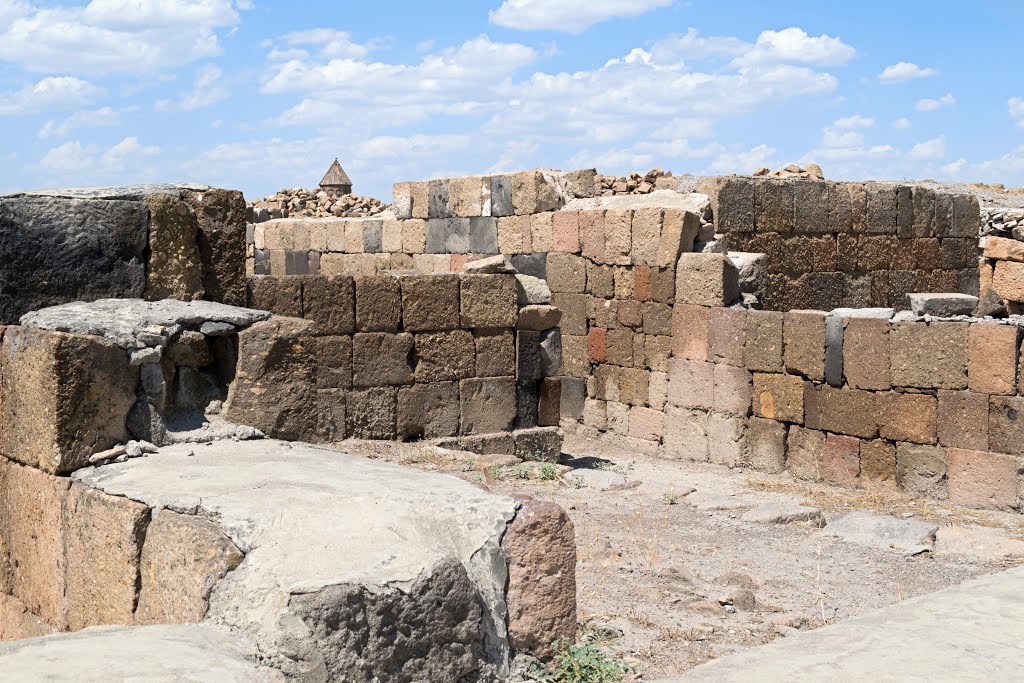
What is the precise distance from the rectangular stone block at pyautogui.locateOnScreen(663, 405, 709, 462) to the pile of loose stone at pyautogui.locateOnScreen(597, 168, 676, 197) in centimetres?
293

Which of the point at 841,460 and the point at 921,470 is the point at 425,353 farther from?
the point at 921,470

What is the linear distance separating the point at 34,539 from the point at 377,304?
14.4 ft

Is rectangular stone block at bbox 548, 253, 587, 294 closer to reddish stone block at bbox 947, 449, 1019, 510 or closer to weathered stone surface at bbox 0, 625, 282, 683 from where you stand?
reddish stone block at bbox 947, 449, 1019, 510

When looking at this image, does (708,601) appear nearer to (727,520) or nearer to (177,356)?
(727,520)

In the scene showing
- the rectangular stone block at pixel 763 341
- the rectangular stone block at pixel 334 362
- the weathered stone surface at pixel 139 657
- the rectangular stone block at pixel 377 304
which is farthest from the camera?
the rectangular stone block at pixel 763 341

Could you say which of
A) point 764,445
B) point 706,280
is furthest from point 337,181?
point 764,445

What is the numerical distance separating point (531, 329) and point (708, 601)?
13.6ft

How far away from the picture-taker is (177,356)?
5152 mm

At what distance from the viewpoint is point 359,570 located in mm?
3127

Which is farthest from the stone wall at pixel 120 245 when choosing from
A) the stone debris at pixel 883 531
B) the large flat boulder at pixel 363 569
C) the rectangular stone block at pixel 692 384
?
the rectangular stone block at pixel 692 384

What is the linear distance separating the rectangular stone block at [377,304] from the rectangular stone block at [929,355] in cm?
443

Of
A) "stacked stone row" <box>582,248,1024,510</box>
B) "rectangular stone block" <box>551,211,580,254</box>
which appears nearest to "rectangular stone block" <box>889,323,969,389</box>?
"stacked stone row" <box>582,248,1024,510</box>

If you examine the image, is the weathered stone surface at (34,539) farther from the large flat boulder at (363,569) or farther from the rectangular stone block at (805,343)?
the rectangular stone block at (805,343)

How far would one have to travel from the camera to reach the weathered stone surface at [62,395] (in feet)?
14.6
